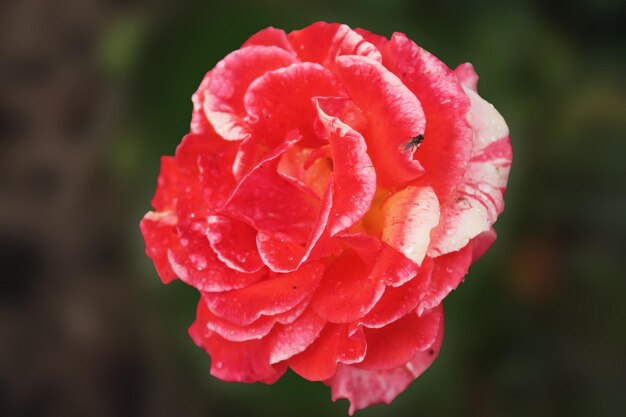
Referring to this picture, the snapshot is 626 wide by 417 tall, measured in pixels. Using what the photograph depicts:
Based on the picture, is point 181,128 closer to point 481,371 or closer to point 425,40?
point 425,40

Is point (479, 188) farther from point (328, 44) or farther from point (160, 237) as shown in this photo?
point (160, 237)

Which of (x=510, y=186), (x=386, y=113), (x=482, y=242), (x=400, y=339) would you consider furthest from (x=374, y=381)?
(x=510, y=186)

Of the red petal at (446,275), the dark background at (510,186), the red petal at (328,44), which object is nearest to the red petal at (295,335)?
the red petal at (446,275)

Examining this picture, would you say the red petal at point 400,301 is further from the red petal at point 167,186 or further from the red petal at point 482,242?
the red petal at point 167,186

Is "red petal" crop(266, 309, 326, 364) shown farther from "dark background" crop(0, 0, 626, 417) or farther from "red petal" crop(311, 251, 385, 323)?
"dark background" crop(0, 0, 626, 417)

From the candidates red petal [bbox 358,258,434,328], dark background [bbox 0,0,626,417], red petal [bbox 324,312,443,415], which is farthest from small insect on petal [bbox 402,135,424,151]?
dark background [bbox 0,0,626,417]

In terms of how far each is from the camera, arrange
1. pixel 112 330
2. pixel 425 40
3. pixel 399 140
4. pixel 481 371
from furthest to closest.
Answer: pixel 112 330 < pixel 481 371 < pixel 425 40 < pixel 399 140

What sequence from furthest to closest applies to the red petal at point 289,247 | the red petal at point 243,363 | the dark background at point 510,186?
1. the dark background at point 510,186
2. the red petal at point 243,363
3. the red petal at point 289,247

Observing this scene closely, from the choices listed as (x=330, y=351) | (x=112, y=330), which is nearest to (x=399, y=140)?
(x=330, y=351)
